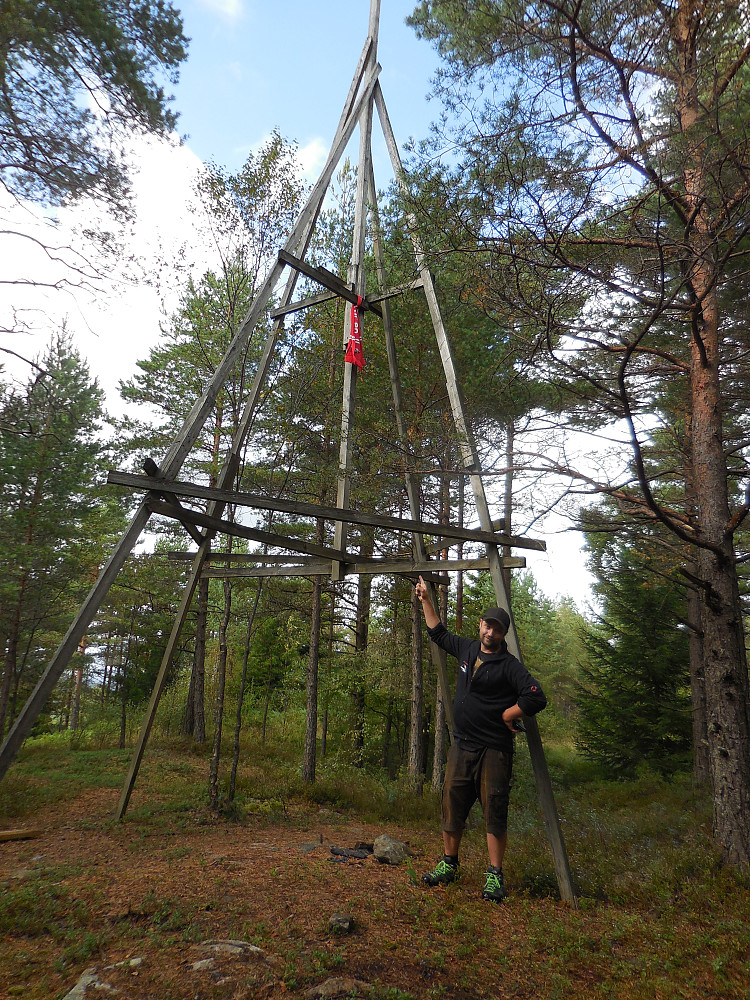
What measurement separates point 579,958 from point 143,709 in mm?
17538

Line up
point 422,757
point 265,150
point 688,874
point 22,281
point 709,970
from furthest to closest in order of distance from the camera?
point 422,757, point 265,150, point 22,281, point 688,874, point 709,970

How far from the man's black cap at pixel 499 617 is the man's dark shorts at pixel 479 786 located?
0.94 metres

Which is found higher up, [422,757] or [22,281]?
[22,281]

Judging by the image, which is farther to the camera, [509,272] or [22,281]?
[22,281]

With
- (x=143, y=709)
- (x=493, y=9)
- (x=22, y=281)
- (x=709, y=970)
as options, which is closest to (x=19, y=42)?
(x=22, y=281)

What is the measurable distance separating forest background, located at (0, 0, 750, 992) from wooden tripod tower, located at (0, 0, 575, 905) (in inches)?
21.3

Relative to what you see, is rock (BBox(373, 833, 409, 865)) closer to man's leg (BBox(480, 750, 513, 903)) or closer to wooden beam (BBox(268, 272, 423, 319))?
man's leg (BBox(480, 750, 513, 903))

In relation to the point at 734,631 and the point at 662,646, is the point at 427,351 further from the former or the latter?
the point at 662,646

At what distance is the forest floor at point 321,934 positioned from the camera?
2.68m

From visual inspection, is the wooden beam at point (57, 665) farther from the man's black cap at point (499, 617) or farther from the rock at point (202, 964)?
the man's black cap at point (499, 617)

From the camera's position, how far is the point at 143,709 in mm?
17625

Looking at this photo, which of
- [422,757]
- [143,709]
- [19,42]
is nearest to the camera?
[19,42]

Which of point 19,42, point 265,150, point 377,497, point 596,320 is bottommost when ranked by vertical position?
point 377,497

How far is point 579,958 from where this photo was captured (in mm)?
3109
